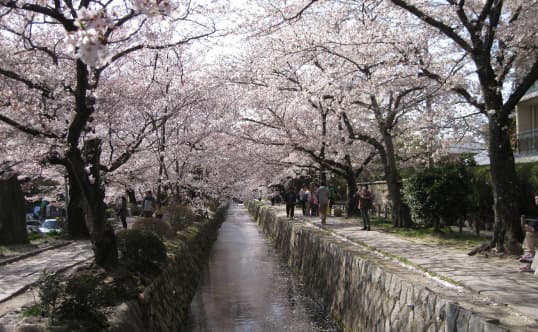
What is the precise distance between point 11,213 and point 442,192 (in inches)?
502

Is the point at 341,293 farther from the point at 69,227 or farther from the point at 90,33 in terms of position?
the point at 69,227

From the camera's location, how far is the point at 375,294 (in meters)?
8.26

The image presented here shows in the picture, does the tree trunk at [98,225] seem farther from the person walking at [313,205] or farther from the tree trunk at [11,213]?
the person walking at [313,205]

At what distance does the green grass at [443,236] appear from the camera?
12.0m

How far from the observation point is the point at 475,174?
16125 millimetres

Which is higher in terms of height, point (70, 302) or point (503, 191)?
point (503, 191)

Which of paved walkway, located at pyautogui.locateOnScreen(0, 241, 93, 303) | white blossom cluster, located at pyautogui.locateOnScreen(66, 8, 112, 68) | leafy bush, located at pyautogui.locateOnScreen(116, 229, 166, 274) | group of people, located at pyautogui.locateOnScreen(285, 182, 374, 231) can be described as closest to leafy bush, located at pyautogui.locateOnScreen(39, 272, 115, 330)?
paved walkway, located at pyautogui.locateOnScreen(0, 241, 93, 303)

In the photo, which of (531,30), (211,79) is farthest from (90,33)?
(211,79)

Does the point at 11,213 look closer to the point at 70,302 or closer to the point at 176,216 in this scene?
the point at 176,216

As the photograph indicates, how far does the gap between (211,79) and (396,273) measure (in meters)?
11.3

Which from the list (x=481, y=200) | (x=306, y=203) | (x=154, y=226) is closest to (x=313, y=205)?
(x=306, y=203)

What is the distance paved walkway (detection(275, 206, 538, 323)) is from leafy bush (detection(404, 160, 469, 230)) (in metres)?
1.74

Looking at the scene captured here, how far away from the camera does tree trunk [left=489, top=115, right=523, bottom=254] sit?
9617 millimetres

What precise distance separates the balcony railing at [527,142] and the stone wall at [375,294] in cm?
1188
